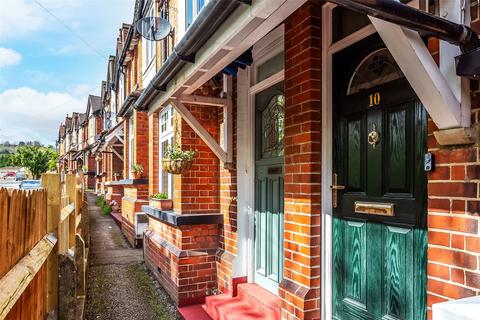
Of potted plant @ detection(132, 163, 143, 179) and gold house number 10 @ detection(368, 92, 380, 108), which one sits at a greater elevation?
gold house number 10 @ detection(368, 92, 380, 108)

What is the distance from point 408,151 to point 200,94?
309cm

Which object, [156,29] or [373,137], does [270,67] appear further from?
[156,29]

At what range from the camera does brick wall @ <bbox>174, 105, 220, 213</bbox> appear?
496 cm

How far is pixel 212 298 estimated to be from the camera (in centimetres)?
443

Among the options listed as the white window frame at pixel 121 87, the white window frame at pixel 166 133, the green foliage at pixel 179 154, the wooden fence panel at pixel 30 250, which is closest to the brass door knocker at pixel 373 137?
the wooden fence panel at pixel 30 250

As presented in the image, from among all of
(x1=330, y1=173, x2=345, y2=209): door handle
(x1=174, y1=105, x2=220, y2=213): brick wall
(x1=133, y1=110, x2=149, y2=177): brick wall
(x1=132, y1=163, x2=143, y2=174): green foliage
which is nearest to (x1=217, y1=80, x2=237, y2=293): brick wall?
(x1=174, y1=105, x2=220, y2=213): brick wall

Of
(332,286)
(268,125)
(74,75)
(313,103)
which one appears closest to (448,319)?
(332,286)

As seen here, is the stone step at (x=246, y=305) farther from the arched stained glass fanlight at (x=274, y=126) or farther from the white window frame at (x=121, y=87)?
the white window frame at (x=121, y=87)

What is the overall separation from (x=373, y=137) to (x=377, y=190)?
1.25ft

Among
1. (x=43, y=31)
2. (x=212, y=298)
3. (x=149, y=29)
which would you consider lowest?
(x=212, y=298)

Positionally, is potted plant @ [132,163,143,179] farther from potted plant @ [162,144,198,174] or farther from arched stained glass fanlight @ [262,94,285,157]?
arched stained glass fanlight @ [262,94,285,157]

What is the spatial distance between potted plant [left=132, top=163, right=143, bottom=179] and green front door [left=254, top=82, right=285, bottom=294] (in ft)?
19.5

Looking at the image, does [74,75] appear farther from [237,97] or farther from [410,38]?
[410,38]

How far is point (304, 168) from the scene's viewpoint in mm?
2900
